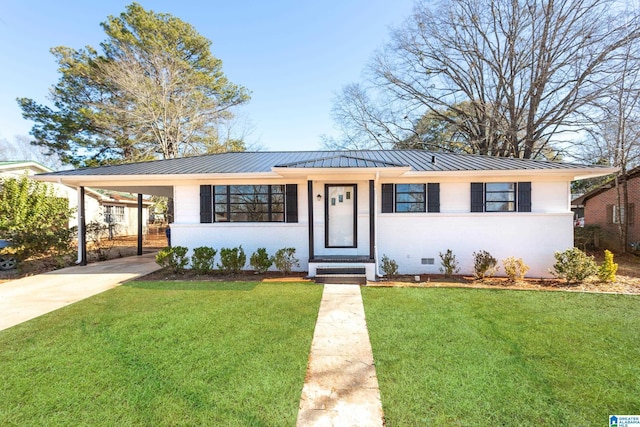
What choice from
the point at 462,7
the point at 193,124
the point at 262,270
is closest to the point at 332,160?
the point at 262,270

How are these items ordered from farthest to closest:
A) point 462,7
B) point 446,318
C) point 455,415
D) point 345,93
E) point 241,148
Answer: point 345,93, point 241,148, point 462,7, point 446,318, point 455,415

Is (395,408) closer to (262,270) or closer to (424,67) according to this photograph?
(262,270)

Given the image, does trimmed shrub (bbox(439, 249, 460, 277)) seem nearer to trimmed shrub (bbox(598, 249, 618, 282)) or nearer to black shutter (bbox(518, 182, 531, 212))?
black shutter (bbox(518, 182, 531, 212))

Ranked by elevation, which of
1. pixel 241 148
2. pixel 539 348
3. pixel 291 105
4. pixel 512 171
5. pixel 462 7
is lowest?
pixel 539 348

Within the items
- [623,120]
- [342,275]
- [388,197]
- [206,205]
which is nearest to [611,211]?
[623,120]

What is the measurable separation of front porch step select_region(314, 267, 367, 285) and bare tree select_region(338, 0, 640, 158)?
44.6 feet

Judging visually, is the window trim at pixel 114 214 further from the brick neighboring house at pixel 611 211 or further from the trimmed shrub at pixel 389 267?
the brick neighboring house at pixel 611 211

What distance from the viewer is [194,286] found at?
6438 mm

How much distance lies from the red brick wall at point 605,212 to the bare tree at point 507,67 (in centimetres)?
369

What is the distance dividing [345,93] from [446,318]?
66.0ft

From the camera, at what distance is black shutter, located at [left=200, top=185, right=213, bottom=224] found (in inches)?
318

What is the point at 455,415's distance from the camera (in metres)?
2.31

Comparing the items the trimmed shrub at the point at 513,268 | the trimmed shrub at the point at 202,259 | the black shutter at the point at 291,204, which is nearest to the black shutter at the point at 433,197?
the trimmed shrub at the point at 513,268

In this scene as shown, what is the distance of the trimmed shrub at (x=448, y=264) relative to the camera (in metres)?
7.32
